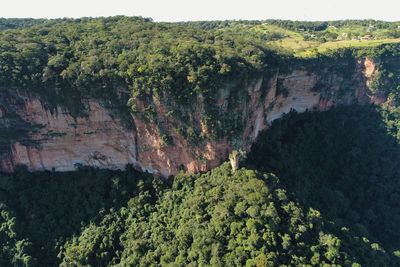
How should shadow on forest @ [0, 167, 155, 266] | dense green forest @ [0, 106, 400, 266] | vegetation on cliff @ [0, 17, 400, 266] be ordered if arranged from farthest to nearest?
1. shadow on forest @ [0, 167, 155, 266]
2. vegetation on cliff @ [0, 17, 400, 266]
3. dense green forest @ [0, 106, 400, 266]

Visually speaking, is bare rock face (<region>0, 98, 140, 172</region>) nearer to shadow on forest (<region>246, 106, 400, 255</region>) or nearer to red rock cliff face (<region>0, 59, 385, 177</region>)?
red rock cliff face (<region>0, 59, 385, 177</region>)

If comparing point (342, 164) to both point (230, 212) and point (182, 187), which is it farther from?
point (182, 187)

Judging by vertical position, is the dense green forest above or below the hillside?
below

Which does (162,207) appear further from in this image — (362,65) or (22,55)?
(362,65)

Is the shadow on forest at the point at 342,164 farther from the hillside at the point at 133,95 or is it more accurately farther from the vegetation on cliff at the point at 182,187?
the hillside at the point at 133,95

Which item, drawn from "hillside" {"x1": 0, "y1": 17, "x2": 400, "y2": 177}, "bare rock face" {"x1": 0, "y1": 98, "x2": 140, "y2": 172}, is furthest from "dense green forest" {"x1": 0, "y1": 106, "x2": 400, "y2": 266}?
"hillside" {"x1": 0, "y1": 17, "x2": 400, "y2": 177}

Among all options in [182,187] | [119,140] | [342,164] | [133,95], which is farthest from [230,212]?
[342,164]
